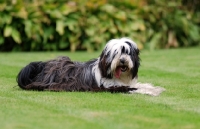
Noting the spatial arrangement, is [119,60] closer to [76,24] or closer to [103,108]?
[103,108]

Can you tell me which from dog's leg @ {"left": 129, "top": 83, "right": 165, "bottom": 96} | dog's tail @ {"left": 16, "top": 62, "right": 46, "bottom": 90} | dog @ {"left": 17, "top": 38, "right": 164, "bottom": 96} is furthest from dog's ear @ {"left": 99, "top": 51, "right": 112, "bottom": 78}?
dog's tail @ {"left": 16, "top": 62, "right": 46, "bottom": 90}

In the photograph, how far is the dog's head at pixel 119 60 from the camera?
9523 millimetres

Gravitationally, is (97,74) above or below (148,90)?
above

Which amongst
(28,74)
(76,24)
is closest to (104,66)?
(28,74)

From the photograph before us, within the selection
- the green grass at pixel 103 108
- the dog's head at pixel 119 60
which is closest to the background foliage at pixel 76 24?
the green grass at pixel 103 108

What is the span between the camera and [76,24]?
19.1m

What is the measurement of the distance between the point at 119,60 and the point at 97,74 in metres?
0.56

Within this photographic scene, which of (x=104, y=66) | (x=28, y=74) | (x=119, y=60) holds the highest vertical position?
(x=119, y=60)

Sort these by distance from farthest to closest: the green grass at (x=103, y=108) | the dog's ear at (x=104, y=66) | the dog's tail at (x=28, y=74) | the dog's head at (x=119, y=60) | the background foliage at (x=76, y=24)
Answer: the background foliage at (x=76, y=24)
the dog's tail at (x=28, y=74)
the dog's ear at (x=104, y=66)
the dog's head at (x=119, y=60)
the green grass at (x=103, y=108)

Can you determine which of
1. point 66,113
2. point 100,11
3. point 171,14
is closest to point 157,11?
point 171,14

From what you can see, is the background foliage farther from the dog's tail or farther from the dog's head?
the dog's head

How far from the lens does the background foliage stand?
18625mm

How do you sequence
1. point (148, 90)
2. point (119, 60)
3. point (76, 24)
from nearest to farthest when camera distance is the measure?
1. point (119, 60)
2. point (148, 90)
3. point (76, 24)

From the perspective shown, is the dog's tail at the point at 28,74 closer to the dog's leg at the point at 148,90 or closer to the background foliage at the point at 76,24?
the dog's leg at the point at 148,90
